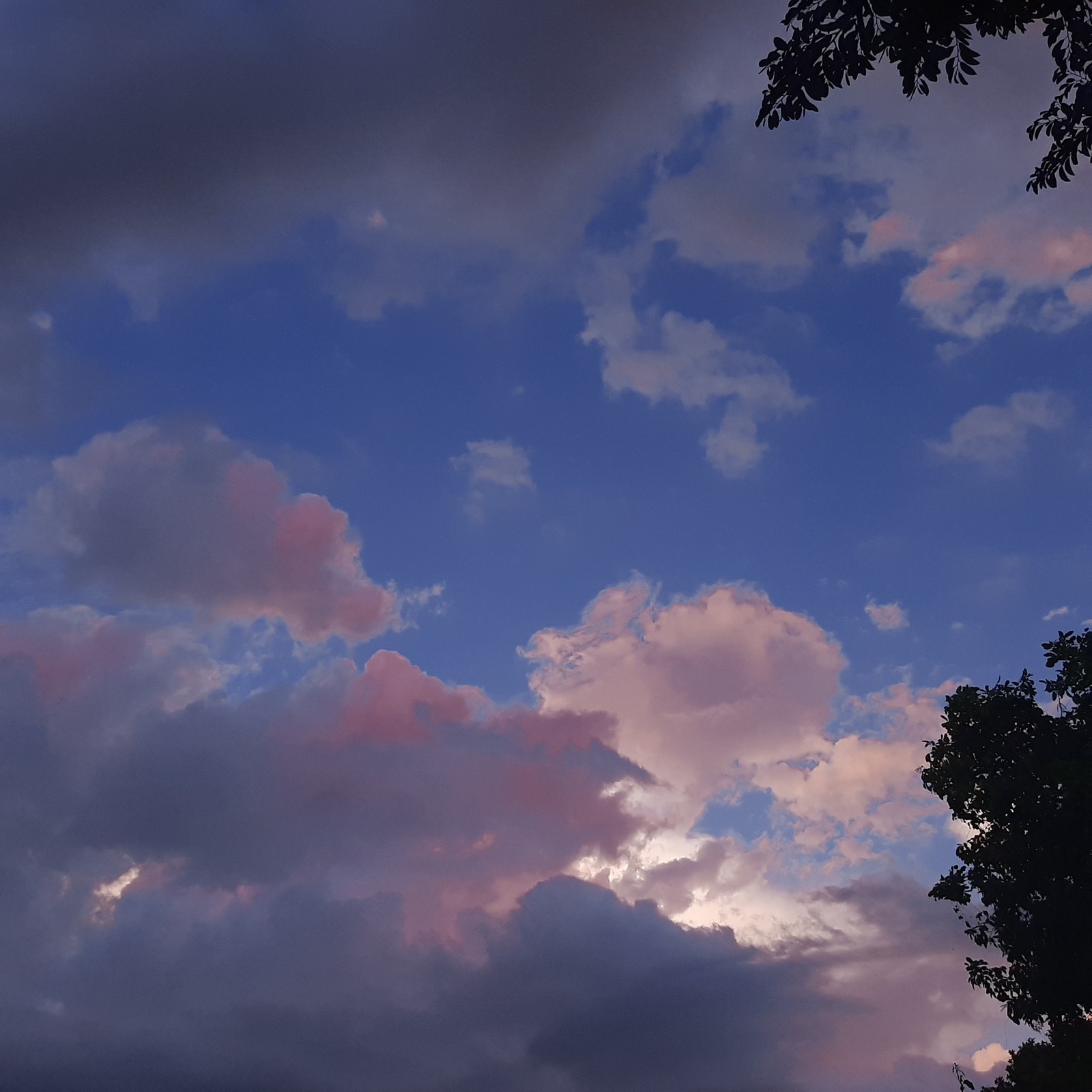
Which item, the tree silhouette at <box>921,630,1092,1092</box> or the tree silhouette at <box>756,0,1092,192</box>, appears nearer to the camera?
the tree silhouette at <box>756,0,1092,192</box>

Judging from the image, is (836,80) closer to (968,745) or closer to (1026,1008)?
(968,745)

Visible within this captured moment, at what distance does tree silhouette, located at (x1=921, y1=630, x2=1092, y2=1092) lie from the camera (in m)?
29.9

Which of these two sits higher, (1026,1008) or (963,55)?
(963,55)

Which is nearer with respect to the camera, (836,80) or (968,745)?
(836,80)

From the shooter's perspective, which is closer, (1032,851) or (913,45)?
(913,45)

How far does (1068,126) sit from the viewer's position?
14266 millimetres

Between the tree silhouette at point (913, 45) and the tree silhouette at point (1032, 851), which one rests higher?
the tree silhouette at point (913, 45)

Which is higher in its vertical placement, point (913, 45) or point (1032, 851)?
point (913, 45)

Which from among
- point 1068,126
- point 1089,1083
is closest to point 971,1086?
point 1089,1083

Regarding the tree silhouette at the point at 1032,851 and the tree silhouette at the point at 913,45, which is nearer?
the tree silhouette at the point at 913,45

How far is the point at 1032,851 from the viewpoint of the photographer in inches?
1227

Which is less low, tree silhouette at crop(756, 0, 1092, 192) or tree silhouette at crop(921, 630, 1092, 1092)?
tree silhouette at crop(756, 0, 1092, 192)

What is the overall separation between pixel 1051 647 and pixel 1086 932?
883 cm

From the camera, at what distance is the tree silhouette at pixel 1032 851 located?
2994 centimetres
